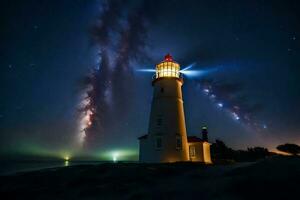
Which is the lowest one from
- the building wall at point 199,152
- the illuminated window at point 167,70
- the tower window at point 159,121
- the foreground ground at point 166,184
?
the foreground ground at point 166,184

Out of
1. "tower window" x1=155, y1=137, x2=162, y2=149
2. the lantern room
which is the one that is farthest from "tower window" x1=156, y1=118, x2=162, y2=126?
the lantern room

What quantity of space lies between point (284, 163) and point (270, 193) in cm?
589

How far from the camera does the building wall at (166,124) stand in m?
24.2

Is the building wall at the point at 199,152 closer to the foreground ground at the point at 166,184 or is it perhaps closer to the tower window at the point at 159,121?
the tower window at the point at 159,121

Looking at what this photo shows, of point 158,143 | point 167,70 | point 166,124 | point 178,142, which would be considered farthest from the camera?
point 167,70

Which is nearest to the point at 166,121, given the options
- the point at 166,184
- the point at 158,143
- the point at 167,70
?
the point at 158,143

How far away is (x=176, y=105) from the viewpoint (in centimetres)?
2583

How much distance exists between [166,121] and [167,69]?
6451mm

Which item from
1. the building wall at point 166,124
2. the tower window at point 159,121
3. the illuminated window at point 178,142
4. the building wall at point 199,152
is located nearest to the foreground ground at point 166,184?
the building wall at point 166,124

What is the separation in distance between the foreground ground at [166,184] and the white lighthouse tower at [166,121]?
6.35 m

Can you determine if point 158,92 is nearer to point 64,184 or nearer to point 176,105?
point 176,105

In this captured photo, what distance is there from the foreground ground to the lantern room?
40.8ft

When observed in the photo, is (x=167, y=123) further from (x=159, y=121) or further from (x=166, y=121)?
(x=159, y=121)

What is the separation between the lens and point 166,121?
25016 millimetres
